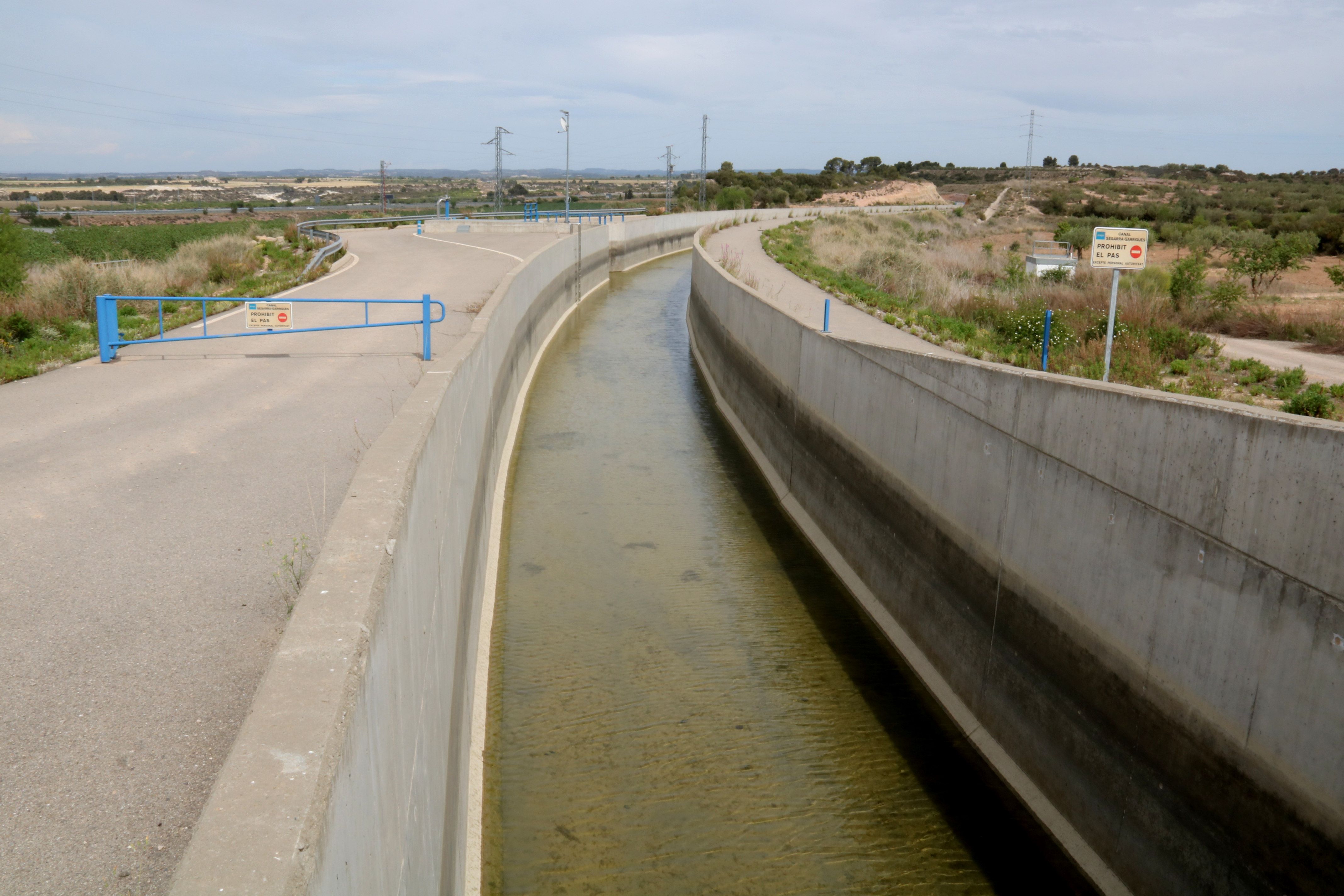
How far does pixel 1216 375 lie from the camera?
1224 centimetres

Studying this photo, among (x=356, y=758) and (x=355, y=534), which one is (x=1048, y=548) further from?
(x=356, y=758)

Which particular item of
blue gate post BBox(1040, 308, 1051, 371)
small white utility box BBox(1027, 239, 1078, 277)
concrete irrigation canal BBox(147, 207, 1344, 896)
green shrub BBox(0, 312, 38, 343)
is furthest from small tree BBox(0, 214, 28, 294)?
small white utility box BBox(1027, 239, 1078, 277)

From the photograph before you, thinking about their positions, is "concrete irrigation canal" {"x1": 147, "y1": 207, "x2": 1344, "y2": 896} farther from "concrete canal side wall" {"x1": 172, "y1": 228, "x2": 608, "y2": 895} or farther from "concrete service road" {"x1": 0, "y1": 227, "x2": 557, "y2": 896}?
"concrete service road" {"x1": 0, "y1": 227, "x2": 557, "y2": 896}

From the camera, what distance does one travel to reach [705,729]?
9.34 metres

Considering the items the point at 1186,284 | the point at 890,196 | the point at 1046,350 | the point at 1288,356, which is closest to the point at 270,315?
the point at 1046,350

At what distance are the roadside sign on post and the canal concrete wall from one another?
9.02 metres

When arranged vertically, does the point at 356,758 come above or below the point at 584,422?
above

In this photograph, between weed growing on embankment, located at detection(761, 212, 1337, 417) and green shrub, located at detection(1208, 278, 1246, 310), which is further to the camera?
green shrub, located at detection(1208, 278, 1246, 310)

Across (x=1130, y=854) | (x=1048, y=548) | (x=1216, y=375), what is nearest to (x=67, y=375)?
(x=1048, y=548)

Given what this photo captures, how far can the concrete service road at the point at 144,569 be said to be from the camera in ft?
14.3

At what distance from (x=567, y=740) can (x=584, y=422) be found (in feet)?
35.7

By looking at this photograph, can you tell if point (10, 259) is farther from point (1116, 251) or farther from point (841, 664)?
point (1116, 251)

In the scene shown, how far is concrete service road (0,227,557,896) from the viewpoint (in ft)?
14.3

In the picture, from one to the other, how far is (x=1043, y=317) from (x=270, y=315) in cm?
1190
